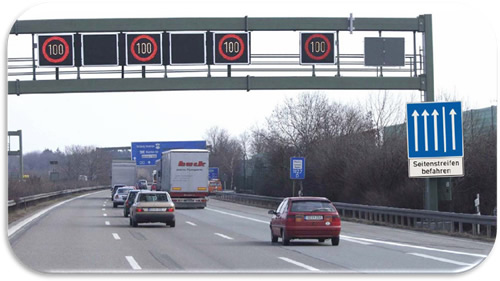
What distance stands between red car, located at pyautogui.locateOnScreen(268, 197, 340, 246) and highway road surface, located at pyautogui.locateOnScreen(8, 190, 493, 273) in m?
0.38

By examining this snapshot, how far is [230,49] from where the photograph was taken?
78.0 feet

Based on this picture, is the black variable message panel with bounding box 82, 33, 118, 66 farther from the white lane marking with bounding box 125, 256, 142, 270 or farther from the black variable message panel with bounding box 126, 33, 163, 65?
the white lane marking with bounding box 125, 256, 142, 270

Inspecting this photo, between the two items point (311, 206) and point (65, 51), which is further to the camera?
→ point (65, 51)

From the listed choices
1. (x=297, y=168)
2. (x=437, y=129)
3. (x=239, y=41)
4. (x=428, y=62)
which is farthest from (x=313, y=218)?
(x=297, y=168)

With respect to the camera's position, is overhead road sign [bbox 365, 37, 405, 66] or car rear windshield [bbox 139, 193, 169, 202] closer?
overhead road sign [bbox 365, 37, 405, 66]

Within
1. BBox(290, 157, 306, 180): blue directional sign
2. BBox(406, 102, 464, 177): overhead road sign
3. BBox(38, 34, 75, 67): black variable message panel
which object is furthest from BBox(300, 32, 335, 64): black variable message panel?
BBox(290, 157, 306, 180): blue directional sign

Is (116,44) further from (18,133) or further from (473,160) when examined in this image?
(18,133)

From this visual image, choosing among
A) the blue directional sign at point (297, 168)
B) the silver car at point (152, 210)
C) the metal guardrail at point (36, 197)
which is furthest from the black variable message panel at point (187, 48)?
the metal guardrail at point (36, 197)

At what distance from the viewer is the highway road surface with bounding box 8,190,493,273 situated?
1608 cm

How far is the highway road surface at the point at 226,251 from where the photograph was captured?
16078 mm

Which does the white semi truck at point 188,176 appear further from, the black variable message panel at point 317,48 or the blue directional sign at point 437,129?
the blue directional sign at point 437,129

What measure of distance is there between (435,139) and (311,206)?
3965mm

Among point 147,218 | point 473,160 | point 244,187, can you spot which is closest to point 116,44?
point 147,218

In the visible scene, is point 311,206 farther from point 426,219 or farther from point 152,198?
point 152,198
